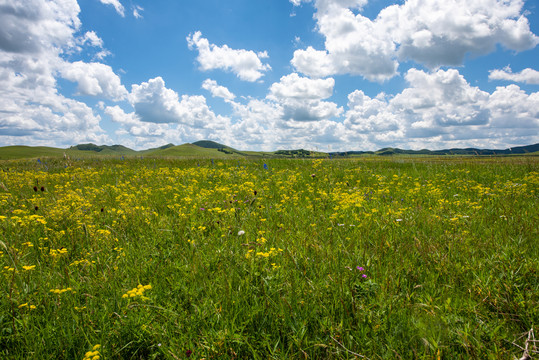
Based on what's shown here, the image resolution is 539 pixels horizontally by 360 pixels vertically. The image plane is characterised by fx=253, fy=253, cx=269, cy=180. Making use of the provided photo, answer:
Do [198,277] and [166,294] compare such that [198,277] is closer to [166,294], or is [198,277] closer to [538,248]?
[166,294]

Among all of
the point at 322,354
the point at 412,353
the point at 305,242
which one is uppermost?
the point at 305,242

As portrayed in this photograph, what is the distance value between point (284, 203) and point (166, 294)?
3.58m

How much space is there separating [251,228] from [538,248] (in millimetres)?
3684

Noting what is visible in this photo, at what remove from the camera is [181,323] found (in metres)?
2.01

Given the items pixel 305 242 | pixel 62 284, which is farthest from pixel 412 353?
pixel 62 284

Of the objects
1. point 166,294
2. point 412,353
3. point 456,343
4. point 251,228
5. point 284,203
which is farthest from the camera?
point 284,203

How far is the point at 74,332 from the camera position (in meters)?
1.90

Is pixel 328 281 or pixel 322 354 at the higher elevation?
pixel 328 281

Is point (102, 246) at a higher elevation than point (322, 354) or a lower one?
higher

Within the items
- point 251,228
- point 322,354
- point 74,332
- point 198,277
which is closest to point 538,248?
point 322,354

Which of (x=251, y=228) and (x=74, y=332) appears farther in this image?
(x=251, y=228)

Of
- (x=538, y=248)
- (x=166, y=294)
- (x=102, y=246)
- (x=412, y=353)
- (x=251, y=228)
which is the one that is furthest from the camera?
(x=251, y=228)

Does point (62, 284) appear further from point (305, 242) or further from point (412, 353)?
point (412, 353)

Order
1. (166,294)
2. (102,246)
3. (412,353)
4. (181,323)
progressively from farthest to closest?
1. (102,246)
2. (166,294)
3. (181,323)
4. (412,353)
